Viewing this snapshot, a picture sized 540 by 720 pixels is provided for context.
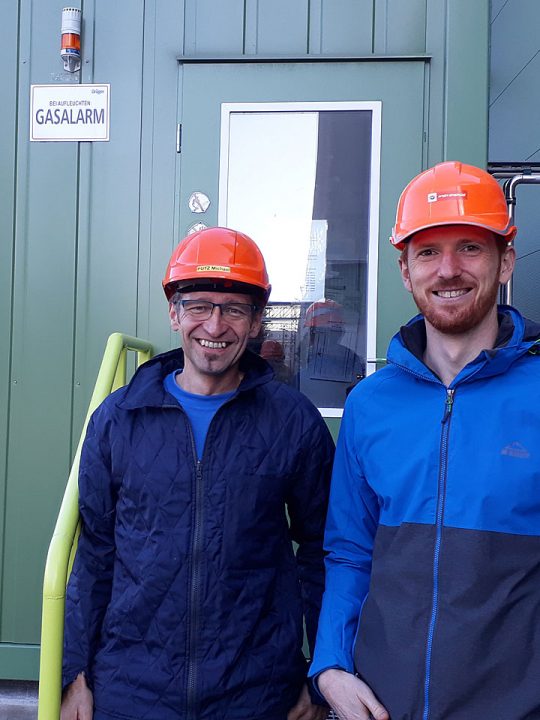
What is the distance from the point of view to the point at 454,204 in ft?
5.38

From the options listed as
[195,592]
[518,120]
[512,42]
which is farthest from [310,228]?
[512,42]

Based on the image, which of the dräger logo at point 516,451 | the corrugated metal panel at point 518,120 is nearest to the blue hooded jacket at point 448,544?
the dräger logo at point 516,451

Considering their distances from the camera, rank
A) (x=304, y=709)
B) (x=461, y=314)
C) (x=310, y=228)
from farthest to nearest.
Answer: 1. (x=310, y=228)
2. (x=304, y=709)
3. (x=461, y=314)

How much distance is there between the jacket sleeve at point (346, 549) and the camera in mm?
1645

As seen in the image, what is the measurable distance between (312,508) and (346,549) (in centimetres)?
25

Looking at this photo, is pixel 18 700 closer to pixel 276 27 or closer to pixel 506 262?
pixel 506 262

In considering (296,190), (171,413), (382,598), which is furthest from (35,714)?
(296,190)

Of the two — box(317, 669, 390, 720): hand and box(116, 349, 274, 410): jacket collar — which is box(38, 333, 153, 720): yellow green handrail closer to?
box(116, 349, 274, 410): jacket collar

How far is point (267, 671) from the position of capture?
68.7 inches

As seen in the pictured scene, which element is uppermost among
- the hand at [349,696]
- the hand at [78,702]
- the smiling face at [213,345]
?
the smiling face at [213,345]

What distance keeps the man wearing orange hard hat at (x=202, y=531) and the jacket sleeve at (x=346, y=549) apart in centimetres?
18

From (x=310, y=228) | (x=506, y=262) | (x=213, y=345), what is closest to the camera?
(x=506, y=262)

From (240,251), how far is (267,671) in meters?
1.13

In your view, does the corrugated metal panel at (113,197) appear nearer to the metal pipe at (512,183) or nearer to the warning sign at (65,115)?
the warning sign at (65,115)
